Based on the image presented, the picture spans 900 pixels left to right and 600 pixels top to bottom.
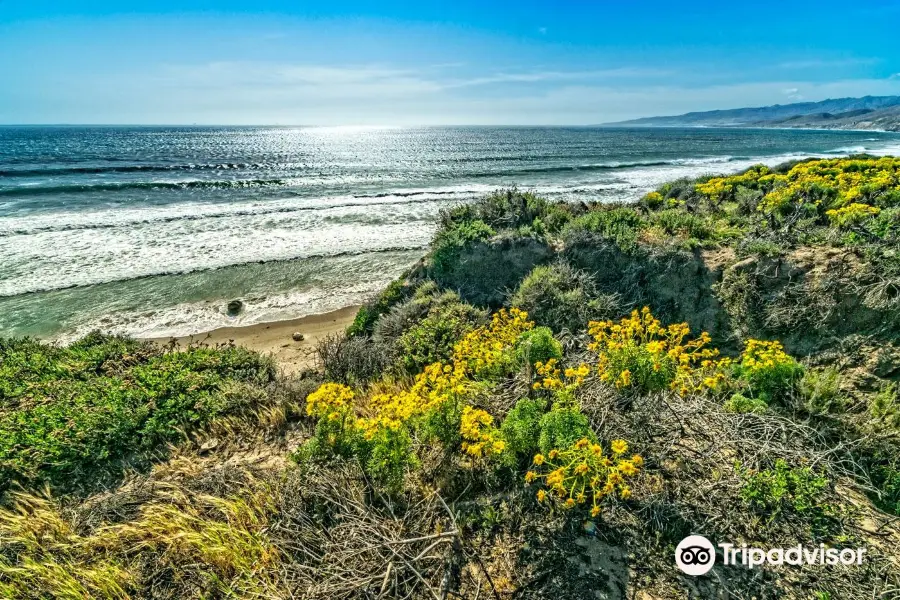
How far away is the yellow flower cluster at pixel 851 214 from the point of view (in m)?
7.27

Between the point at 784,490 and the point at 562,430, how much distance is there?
1953 mm

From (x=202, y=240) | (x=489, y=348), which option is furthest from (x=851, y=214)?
(x=202, y=240)

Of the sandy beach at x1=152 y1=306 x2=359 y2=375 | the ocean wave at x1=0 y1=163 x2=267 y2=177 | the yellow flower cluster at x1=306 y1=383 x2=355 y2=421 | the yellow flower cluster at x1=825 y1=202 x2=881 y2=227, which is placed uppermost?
the ocean wave at x1=0 y1=163 x2=267 y2=177

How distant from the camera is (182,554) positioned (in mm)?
3975

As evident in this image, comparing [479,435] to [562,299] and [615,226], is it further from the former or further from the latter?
[615,226]

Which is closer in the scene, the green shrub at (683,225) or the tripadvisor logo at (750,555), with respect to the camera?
the tripadvisor logo at (750,555)

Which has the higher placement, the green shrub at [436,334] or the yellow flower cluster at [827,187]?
the yellow flower cluster at [827,187]

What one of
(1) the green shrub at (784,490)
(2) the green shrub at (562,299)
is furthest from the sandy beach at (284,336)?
(1) the green shrub at (784,490)

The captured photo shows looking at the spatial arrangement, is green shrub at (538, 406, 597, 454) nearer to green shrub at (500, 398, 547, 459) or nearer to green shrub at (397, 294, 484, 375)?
green shrub at (500, 398, 547, 459)

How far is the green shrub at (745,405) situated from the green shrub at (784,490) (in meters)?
0.86

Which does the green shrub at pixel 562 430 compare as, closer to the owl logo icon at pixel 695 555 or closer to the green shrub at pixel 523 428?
the green shrub at pixel 523 428

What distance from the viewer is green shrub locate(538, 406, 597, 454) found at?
150 inches

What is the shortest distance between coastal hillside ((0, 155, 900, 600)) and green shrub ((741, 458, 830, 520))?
0.02 meters

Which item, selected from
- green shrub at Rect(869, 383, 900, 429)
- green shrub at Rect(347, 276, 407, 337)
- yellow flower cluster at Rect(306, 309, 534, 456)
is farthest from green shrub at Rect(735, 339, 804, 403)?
green shrub at Rect(347, 276, 407, 337)
